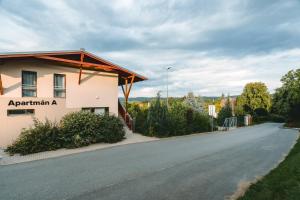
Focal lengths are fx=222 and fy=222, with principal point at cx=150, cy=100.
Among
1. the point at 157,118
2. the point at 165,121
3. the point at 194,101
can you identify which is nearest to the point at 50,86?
the point at 157,118

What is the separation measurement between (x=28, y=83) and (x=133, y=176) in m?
10.6

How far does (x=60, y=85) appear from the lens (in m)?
15.9

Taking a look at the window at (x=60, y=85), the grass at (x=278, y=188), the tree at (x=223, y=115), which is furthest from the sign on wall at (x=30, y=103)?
the tree at (x=223, y=115)

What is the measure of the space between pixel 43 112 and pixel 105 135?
14.1ft

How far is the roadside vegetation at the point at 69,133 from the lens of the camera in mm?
11969

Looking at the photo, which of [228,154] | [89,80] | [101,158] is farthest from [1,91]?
[228,154]

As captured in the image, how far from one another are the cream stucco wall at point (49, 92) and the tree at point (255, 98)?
41.8 m

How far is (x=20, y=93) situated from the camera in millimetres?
13711

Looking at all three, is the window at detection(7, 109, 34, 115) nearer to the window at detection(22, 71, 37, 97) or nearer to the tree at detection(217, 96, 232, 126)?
the window at detection(22, 71, 37, 97)

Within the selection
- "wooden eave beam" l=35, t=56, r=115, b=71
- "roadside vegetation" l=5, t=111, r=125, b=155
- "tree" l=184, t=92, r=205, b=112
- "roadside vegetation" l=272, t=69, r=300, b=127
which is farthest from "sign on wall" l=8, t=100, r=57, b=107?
"roadside vegetation" l=272, t=69, r=300, b=127

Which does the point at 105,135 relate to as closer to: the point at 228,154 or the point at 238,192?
the point at 228,154

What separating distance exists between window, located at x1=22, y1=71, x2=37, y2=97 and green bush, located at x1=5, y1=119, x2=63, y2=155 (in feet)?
6.75

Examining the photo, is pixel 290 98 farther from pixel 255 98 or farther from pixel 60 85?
pixel 60 85

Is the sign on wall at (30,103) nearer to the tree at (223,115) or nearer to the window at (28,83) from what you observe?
the window at (28,83)
